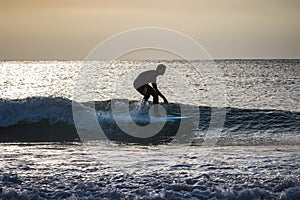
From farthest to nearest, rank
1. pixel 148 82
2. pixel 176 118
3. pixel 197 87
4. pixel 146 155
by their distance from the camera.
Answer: pixel 197 87 < pixel 176 118 < pixel 148 82 < pixel 146 155

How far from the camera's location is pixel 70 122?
62.0 ft

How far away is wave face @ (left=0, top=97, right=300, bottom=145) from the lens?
1600 centimetres

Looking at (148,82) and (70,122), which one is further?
(70,122)

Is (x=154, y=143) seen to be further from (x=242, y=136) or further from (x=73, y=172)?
(x=73, y=172)

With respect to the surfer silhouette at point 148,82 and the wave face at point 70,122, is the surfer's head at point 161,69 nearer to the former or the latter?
the surfer silhouette at point 148,82

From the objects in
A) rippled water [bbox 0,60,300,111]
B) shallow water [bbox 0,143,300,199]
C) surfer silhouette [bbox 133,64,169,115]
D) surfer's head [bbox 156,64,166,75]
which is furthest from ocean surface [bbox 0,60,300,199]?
rippled water [bbox 0,60,300,111]

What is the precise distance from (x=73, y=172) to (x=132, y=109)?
37.2ft

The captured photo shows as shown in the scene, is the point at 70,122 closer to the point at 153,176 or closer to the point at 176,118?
the point at 176,118

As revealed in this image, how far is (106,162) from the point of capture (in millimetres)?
9406

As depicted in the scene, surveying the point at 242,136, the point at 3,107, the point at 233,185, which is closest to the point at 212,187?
the point at 233,185

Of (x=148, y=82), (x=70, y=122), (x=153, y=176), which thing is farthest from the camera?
(x=70, y=122)

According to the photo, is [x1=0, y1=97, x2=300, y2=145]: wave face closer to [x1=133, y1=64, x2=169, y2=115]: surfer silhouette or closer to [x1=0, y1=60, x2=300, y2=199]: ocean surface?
[x1=0, y1=60, x2=300, y2=199]: ocean surface

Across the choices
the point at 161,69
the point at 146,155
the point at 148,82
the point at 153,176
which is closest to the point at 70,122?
the point at 148,82

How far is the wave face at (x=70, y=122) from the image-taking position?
16000 millimetres
